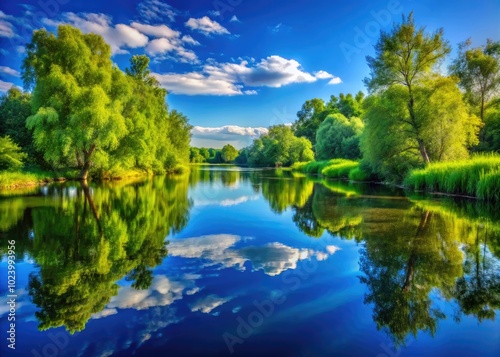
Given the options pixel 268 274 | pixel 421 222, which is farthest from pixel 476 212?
pixel 268 274

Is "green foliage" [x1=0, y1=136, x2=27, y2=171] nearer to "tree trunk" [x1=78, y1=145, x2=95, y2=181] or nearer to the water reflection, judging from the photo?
"tree trunk" [x1=78, y1=145, x2=95, y2=181]

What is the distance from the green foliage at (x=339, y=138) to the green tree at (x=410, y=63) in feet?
78.0

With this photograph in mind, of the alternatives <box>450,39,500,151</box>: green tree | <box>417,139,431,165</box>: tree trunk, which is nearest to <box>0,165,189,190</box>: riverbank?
<box>417,139,431,165</box>: tree trunk

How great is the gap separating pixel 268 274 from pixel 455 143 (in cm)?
2194

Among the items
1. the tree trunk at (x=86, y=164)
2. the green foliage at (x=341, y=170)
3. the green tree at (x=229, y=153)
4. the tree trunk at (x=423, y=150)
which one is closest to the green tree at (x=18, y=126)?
the tree trunk at (x=86, y=164)

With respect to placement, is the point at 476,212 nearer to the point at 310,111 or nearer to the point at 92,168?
the point at 92,168

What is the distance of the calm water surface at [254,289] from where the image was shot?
336cm

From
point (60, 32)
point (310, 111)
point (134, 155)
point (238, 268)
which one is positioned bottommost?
point (238, 268)

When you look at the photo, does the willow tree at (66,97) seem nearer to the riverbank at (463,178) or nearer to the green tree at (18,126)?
the green tree at (18,126)

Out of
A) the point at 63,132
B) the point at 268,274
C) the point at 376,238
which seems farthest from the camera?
the point at 63,132

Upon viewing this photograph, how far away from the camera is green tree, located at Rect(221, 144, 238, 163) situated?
15762 cm

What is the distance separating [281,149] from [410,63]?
58.9m

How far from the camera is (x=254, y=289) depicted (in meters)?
4.79

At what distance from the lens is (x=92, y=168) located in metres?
29.9
